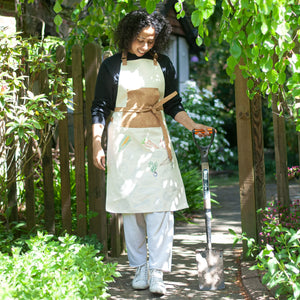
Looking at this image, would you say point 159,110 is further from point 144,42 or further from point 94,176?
point 94,176

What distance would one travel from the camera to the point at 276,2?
206 cm

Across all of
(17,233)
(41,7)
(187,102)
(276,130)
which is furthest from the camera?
(187,102)

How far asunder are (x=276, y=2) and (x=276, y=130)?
62.8 inches

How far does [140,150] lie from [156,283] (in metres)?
0.83

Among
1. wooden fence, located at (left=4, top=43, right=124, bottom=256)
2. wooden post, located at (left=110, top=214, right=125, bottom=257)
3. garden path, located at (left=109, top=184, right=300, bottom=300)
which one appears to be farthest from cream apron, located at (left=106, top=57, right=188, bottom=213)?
wooden post, located at (left=110, top=214, right=125, bottom=257)

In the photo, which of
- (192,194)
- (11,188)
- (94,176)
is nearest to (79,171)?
(94,176)

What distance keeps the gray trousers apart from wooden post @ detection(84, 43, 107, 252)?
648mm

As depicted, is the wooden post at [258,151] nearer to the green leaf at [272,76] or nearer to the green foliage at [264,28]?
the green foliage at [264,28]

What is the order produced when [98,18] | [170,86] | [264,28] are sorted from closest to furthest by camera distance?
[264,28], [170,86], [98,18]

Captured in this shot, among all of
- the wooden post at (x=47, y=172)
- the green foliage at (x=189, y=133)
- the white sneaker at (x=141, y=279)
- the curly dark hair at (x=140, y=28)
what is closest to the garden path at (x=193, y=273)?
the white sneaker at (x=141, y=279)

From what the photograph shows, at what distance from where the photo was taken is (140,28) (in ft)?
10.5

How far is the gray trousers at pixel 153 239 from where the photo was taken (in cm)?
318

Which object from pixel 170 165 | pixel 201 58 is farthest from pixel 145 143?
pixel 201 58

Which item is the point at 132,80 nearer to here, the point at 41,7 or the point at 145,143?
the point at 145,143
